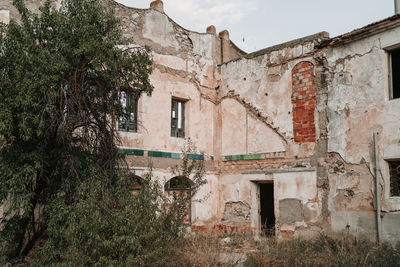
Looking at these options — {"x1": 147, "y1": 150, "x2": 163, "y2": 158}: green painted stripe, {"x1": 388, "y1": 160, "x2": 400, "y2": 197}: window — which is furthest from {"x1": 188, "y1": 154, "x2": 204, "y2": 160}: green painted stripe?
{"x1": 388, "y1": 160, "x2": 400, "y2": 197}: window

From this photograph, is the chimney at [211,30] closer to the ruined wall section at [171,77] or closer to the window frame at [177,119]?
the ruined wall section at [171,77]

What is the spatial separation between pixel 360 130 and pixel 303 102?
1.74m

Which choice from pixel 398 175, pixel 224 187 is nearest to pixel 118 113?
pixel 224 187

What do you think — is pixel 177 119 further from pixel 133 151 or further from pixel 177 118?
pixel 133 151

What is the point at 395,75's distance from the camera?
8.63m

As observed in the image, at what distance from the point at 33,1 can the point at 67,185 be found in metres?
5.10

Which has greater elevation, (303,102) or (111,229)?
(303,102)

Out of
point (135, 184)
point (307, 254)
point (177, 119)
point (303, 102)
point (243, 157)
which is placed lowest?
point (307, 254)

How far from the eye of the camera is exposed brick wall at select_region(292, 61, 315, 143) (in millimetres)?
9992

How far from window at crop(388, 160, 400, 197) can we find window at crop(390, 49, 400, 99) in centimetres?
152

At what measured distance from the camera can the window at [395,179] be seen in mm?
8289

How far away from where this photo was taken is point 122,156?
7836 millimetres

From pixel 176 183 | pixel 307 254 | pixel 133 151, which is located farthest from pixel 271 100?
pixel 307 254

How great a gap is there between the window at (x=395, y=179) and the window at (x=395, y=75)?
5.00ft
